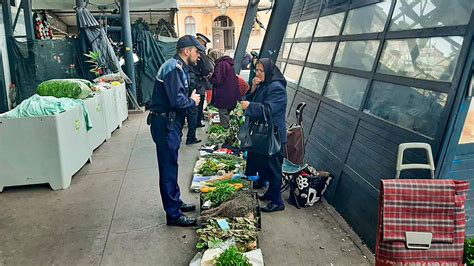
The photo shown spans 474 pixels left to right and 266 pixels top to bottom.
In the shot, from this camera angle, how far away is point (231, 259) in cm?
279

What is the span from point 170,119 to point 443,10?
8.64ft

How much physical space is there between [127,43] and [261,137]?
23.8 ft

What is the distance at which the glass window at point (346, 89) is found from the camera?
440 centimetres

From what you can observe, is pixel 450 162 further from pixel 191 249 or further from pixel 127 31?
pixel 127 31

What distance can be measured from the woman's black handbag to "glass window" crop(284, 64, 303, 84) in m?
3.34

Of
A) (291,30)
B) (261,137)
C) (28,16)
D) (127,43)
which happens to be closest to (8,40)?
(28,16)

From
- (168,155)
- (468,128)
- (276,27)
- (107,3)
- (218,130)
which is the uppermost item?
(107,3)

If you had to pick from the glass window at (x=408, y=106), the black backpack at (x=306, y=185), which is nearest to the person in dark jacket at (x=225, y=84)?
the black backpack at (x=306, y=185)

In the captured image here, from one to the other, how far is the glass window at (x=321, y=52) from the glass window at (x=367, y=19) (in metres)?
0.49

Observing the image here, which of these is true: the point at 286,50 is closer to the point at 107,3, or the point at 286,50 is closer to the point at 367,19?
the point at 367,19

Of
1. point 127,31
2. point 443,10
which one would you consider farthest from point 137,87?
point 443,10

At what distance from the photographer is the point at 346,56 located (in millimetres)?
5129

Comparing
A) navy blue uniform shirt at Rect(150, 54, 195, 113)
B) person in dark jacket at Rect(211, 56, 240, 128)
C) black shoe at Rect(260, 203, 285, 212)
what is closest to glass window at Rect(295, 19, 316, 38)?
person in dark jacket at Rect(211, 56, 240, 128)

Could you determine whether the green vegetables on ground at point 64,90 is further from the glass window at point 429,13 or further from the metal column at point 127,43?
the glass window at point 429,13
